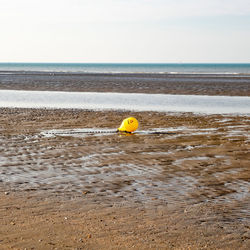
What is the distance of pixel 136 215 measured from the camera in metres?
6.64

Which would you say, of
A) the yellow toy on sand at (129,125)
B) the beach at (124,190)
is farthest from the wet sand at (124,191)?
the yellow toy on sand at (129,125)

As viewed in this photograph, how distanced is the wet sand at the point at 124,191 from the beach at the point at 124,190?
0.05 feet

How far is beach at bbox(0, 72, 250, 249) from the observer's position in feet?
19.2

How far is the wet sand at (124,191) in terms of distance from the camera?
5.85 metres

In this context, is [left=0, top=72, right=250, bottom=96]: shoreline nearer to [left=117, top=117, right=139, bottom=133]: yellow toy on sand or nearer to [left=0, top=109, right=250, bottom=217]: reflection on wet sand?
[left=0, top=109, right=250, bottom=217]: reflection on wet sand

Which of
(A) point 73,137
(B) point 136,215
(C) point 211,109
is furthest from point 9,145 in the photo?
(C) point 211,109

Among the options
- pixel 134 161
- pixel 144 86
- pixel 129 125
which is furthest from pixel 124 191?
pixel 144 86

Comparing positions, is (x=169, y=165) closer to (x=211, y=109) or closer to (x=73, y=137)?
(x=73, y=137)

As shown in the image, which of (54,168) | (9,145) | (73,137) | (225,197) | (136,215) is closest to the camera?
(136,215)

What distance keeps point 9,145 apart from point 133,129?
4319 millimetres

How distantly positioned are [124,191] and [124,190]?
0.19ft

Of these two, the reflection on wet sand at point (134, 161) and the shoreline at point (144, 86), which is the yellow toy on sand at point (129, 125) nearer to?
the reflection on wet sand at point (134, 161)

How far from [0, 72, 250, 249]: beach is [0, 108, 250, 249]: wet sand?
0.01 m

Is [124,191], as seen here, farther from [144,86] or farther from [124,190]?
[144,86]
